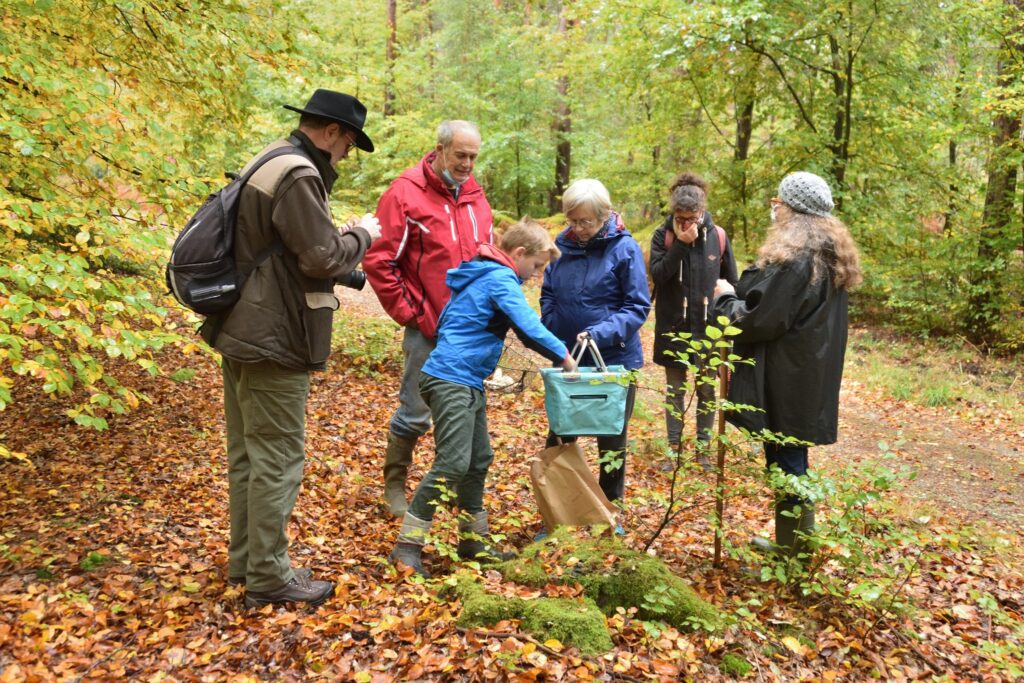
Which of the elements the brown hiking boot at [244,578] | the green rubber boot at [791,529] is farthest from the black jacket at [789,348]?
the brown hiking boot at [244,578]

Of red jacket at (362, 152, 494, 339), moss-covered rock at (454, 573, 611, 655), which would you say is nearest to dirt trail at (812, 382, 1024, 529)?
moss-covered rock at (454, 573, 611, 655)

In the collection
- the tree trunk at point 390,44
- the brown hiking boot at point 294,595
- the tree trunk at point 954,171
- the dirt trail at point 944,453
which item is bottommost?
the dirt trail at point 944,453

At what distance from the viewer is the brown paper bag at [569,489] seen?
3.72 meters

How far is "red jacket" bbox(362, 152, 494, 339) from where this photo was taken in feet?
13.4

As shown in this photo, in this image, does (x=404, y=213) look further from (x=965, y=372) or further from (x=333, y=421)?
(x=965, y=372)

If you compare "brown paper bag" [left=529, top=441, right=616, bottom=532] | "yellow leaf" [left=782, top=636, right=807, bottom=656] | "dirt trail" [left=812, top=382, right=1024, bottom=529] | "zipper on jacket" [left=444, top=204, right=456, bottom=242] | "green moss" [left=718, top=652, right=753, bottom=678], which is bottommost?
"dirt trail" [left=812, top=382, right=1024, bottom=529]

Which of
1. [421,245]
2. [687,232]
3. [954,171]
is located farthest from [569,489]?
[954,171]

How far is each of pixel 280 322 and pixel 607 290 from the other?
6.27 feet

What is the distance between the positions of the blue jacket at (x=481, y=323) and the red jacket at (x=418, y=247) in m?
0.50

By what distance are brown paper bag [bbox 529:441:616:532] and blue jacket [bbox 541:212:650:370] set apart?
693mm

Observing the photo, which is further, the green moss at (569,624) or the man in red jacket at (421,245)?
the man in red jacket at (421,245)

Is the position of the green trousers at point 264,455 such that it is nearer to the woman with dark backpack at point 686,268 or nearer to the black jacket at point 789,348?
the black jacket at point 789,348

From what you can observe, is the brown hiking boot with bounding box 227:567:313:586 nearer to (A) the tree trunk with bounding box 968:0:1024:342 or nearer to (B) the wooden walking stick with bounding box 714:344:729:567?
(B) the wooden walking stick with bounding box 714:344:729:567

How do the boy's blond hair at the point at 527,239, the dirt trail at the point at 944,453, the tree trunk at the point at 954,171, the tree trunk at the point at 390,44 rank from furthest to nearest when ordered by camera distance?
the tree trunk at the point at 390,44 < the tree trunk at the point at 954,171 < the dirt trail at the point at 944,453 < the boy's blond hair at the point at 527,239
